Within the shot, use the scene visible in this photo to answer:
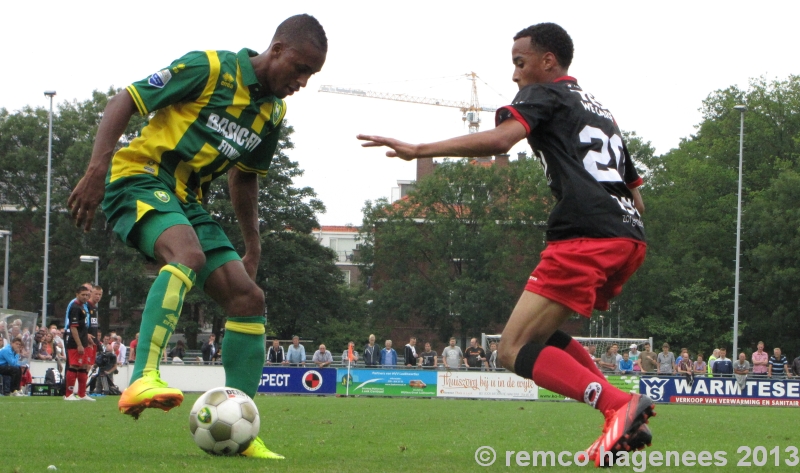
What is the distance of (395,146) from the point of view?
4508 mm

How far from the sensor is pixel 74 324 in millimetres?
15484

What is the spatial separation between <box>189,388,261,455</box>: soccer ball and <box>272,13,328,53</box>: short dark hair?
2.04 m

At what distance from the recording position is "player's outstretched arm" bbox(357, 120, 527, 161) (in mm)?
4445

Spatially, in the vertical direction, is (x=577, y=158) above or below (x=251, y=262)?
above

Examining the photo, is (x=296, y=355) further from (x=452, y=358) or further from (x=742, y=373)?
(x=742, y=373)

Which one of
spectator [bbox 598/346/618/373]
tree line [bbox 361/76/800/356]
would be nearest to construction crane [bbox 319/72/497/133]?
tree line [bbox 361/76/800/356]

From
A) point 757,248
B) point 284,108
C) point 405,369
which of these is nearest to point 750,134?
point 757,248

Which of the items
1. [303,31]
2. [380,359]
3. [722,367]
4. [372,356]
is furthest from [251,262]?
[722,367]

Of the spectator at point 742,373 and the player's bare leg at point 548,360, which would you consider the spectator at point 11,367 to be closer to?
the player's bare leg at point 548,360

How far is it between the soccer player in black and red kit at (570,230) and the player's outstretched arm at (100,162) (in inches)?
52.9

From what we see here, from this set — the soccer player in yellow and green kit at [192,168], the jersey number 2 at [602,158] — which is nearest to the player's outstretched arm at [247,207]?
the soccer player in yellow and green kit at [192,168]

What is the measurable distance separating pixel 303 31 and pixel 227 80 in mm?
512

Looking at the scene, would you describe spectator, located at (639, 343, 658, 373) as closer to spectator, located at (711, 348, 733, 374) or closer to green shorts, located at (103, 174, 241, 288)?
spectator, located at (711, 348, 733, 374)

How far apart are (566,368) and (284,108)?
A: 2.41 m
